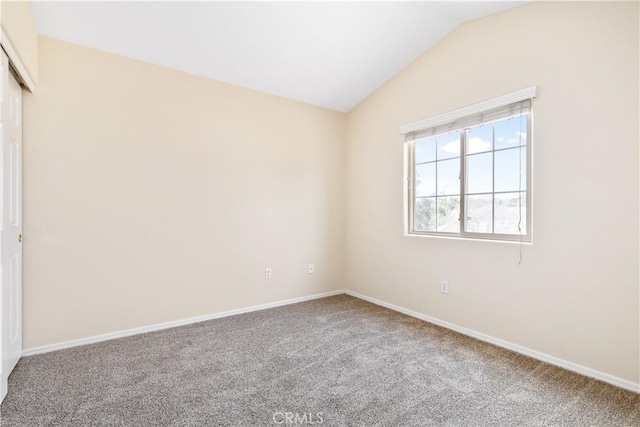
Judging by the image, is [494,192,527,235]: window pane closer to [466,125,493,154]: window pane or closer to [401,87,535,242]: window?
[401,87,535,242]: window

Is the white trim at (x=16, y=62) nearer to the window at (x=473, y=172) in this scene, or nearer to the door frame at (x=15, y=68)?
the door frame at (x=15, y=68)

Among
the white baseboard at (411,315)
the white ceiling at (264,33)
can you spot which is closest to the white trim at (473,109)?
the white ceiling at (264,33)

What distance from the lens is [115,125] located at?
269cm

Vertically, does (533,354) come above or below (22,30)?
below

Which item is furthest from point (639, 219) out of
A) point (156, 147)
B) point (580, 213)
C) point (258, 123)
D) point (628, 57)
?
point (156, 147)

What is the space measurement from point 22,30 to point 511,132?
3.65 meters

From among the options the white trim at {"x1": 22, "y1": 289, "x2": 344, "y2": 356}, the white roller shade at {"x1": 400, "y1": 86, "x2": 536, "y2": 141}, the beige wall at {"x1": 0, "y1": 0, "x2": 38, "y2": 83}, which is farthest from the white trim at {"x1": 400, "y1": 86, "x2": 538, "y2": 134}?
the beige wall at {"x1": 0, "y1": 0, "x2": 38, "y2": 83}

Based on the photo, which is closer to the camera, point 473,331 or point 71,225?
point 71,225

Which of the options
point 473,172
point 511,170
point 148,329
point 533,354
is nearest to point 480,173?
point 473,172

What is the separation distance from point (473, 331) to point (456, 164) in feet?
5.13

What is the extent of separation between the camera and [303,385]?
1982mm

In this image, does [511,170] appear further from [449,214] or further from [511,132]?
[449,214]

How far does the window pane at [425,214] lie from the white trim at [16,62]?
3437mm

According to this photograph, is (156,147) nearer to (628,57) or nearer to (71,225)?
(71,225)
